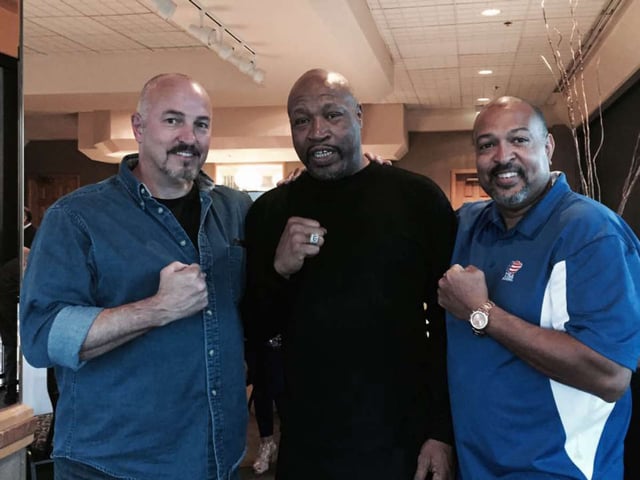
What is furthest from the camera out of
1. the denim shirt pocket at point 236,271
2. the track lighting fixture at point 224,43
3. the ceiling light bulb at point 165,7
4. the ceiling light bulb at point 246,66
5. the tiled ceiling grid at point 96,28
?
the ceiling light bulb at point 246,66

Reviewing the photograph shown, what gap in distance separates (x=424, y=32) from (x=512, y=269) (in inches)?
197

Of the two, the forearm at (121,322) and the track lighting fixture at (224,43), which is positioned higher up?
the track lighting fixture at (224,43)

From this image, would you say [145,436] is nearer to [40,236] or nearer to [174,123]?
[40,236]

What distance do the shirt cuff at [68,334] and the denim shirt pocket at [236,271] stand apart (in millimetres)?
423

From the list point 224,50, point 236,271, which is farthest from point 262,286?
point 224,50

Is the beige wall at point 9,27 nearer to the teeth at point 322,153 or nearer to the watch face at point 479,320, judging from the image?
the teeth at point 322,153

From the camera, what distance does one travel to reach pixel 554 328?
1.35 m

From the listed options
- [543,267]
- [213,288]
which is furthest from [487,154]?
[213,288]

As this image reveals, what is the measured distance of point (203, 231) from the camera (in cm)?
166

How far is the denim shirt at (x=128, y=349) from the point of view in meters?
1.43

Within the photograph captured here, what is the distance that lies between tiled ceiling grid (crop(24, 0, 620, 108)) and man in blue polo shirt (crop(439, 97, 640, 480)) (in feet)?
12.0

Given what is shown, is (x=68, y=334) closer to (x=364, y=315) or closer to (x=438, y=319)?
(x=364, y=315)

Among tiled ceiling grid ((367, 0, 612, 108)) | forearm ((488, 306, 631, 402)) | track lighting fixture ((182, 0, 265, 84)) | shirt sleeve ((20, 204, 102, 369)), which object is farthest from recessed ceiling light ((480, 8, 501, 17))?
shirt sleeve ((20, 204, 102, 369))

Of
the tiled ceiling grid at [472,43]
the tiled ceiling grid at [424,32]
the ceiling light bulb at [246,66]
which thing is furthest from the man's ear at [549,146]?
the ceiling light bulb at [246,66]
